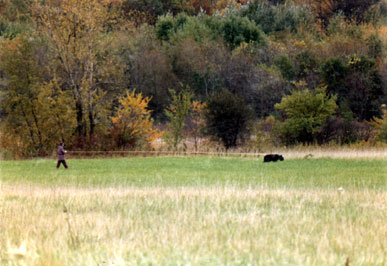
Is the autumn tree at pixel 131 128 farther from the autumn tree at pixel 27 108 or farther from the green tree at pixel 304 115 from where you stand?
the green tree at pixel 304 115

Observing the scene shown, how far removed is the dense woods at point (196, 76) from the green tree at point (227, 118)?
7cm

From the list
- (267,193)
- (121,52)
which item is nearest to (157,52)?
(121,52)

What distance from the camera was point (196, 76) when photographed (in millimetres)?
48625

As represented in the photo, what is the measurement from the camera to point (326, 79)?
41.2 metres

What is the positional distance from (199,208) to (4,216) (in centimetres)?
278

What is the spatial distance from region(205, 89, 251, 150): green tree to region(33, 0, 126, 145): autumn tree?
22.4ft

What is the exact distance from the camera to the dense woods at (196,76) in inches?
1234

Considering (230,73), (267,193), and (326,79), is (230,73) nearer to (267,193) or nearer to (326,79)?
(326,79)

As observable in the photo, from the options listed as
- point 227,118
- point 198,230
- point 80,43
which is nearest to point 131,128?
point 80,43

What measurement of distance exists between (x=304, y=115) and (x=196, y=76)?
17032mm

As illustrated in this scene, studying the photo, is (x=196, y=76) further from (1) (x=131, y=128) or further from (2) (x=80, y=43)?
(2) (x=80, y=43)

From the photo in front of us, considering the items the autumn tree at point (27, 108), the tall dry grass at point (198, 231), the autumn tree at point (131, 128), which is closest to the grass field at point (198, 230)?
the tall dry grass at point (198, 231)

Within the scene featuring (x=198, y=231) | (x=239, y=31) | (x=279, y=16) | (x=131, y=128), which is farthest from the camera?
(x=279, y=16)

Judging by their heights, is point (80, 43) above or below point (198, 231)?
above
